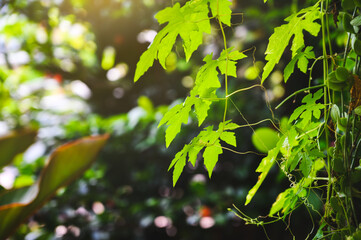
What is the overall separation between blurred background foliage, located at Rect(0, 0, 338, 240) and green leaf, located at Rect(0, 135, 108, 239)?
1.10 ft

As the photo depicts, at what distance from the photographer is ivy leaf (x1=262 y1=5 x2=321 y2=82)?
0.50 m

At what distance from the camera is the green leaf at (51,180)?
1.15m

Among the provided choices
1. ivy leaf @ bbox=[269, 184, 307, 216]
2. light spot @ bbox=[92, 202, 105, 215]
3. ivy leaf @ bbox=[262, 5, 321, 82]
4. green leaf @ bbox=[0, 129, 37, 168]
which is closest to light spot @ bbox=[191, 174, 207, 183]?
light spot @ bbox=[92, 202, 105, 215]

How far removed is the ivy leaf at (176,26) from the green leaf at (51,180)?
2.81ft

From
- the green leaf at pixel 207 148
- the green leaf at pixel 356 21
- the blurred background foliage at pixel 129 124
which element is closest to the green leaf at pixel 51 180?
the blurred background foliage at pixel 129 124

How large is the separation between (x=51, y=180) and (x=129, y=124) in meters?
0.79

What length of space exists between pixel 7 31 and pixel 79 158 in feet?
8.48

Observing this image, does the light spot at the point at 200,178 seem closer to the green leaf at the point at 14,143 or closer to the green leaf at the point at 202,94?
the green leaf at the point at 14,143

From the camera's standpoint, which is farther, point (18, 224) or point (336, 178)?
point (18, 224)

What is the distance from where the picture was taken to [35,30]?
3.60 m

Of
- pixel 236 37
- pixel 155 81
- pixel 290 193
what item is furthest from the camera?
pixel 155 81

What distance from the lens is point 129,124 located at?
199cm

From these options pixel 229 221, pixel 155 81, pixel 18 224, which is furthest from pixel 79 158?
pixel 155 81

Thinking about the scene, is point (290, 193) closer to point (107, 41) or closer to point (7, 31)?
point (107, 41)
